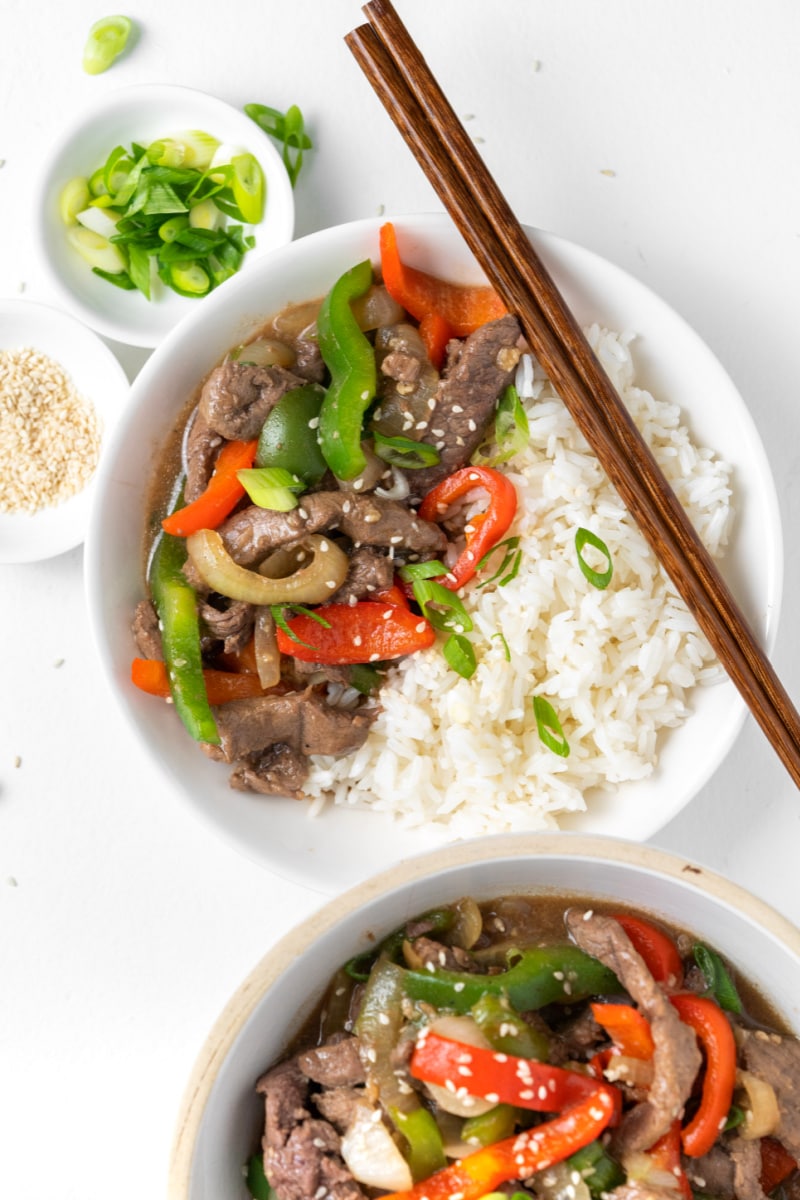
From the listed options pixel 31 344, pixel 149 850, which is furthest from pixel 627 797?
pixel 31 344

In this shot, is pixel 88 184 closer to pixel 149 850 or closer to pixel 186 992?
pixel 149 850

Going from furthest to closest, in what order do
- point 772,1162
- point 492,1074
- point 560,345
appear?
1. point 560,345
2. point 772,1162
3. point 492,1074

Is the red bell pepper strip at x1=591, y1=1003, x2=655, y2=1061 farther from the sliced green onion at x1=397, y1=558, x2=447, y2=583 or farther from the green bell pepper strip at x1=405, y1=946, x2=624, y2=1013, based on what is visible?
the sliced green onion at x1=397, y1=558, x2=447, y2=583

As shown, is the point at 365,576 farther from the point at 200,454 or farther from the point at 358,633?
the point at 200,454

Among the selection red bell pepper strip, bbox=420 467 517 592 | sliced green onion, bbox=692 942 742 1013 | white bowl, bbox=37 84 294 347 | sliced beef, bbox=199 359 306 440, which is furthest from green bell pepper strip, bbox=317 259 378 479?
sliced green onion, bbox=692 942 742 1013

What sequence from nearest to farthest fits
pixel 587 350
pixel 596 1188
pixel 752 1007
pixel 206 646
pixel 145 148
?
1. pixel 596 1188
2. pixel 752 1007
3. pixel 587 350
4. pixel 206 646
5. pixel 145 148

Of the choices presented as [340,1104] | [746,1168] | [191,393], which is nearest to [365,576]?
[191,393]

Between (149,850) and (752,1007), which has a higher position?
(149,850)
